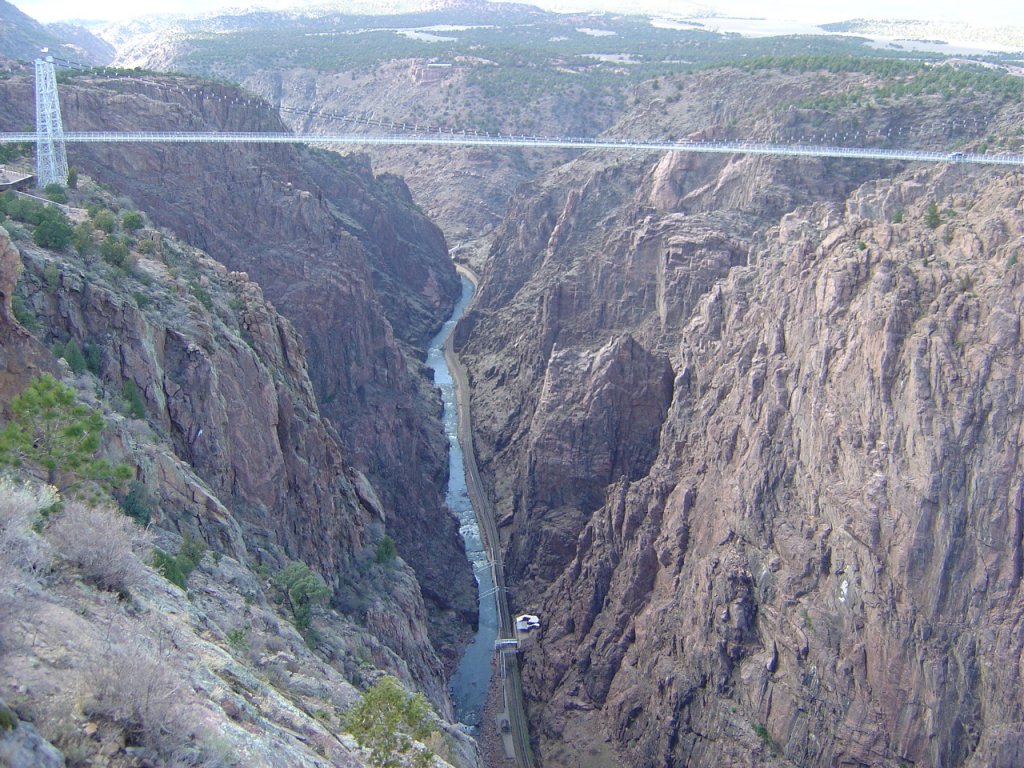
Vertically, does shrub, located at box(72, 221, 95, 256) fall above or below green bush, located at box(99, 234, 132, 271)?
above

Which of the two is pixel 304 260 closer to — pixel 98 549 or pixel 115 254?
pixel 115 254

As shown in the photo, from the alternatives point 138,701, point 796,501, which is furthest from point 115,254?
point 138,701

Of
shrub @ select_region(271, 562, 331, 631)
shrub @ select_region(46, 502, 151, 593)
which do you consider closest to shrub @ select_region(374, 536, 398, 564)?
shrub @ select_region(271, 562, 331, 631)

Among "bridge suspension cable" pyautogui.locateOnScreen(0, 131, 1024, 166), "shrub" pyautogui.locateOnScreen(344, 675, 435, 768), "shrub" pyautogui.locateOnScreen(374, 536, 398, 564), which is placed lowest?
"shrub" pyautogui.locateOnScreen(374, 536, 398, 564)

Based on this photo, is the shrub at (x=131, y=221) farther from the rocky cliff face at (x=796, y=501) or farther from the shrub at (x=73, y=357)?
the rocky cliff face at (x=796, y=501)

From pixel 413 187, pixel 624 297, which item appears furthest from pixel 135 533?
pixel 413 187

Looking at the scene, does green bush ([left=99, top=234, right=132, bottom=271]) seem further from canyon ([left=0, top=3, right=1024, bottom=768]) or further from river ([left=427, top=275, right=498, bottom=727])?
river ([left=427, top=275, right=498, bottom=727])
